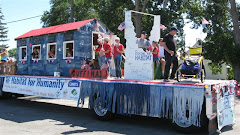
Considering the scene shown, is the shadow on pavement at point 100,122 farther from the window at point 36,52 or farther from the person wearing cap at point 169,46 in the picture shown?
the window at point 36,52

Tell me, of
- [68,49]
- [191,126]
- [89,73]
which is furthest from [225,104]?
[68,49]

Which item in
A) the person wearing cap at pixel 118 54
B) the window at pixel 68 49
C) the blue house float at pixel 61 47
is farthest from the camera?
the window at pixel 68 49

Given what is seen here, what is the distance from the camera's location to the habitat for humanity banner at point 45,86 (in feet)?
31.2

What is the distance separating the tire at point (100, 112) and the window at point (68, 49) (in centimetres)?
310

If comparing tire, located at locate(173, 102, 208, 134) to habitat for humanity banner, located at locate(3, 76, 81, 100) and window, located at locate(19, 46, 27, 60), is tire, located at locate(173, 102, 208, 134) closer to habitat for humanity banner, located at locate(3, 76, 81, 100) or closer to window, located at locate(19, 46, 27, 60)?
habitat for humanity banner, located at locate(3, 76, 81, 100)

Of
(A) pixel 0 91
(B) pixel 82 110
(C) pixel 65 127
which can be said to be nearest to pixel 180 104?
(C) pixel 65 127

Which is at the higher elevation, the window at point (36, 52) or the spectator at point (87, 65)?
the window at point (36, 52)

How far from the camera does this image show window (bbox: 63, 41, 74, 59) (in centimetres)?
1107

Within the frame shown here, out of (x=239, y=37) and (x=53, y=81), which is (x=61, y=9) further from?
(x=53, y=81)

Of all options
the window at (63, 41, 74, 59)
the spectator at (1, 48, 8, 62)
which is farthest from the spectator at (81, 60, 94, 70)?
the spectator at (1, 48, 8, 62)

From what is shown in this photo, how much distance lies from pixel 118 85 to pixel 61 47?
14.2 feet

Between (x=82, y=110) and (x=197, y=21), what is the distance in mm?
20705

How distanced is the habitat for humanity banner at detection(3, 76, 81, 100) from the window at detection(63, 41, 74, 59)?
1288mm

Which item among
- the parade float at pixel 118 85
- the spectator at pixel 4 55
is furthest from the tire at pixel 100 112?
the spectator at pixel 4 55
